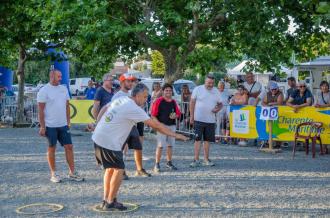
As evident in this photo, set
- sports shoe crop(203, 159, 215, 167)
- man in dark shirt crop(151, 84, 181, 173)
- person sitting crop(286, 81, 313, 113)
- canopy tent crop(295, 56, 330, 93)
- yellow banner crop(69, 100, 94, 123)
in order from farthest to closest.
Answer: canopy tent crop(295, 56, 330, 93) < yellow banner crop(69, 100, 94, 123) < person sitting crop(286, 81, 313, 113) < sports shoe crop(203, 159, 215, 167) < man in dark shirt crop(151, 84, 181, 173)

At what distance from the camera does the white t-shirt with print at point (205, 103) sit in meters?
10.2

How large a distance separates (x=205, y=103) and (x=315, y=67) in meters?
12.6

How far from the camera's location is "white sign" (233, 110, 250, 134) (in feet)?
44.5

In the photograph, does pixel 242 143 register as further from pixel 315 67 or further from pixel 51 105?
pixel 315 67

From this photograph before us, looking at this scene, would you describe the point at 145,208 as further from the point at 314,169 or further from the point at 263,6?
the point at 263,6

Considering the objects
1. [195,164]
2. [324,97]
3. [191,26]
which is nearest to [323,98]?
[324,97]

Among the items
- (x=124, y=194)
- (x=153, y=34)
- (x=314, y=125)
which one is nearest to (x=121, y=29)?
(x=153, y=34)

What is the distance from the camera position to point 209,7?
14.5 metres

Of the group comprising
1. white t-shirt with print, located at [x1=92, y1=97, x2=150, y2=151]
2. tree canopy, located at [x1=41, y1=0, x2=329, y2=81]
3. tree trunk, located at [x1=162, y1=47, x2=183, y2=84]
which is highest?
tree canopy, located at [x1=41, y1=0, x2=329, y2=81]

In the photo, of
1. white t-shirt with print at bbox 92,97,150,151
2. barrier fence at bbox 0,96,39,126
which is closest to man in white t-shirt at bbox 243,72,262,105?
white t-shirt with print at bbox 92,97,150,151

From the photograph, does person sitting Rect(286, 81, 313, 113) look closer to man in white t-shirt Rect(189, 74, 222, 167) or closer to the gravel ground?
the gravel ground

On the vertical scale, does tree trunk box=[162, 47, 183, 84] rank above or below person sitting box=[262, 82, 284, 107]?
above

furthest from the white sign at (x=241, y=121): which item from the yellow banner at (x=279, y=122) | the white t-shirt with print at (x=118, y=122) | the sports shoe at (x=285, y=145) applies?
the white t-shirt with print at (x=118, y=122)

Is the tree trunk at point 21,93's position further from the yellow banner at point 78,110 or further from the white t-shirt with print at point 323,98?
the white t-shirt with print at point 323,98
